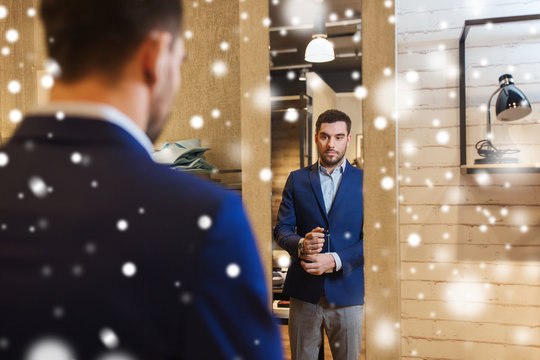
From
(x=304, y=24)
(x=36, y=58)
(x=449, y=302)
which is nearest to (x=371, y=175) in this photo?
(x=304, y=24)

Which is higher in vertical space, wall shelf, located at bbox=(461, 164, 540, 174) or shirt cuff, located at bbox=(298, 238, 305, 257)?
wall shelf, located at bbox=(461, 164, 540, 174)

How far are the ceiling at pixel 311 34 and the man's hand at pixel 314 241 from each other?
0.38 m

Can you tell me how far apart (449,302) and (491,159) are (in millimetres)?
519

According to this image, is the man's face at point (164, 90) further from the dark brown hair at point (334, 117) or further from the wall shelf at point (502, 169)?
the wall shelf at point (502, 169)

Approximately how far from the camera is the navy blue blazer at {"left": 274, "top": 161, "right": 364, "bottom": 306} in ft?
3.57
